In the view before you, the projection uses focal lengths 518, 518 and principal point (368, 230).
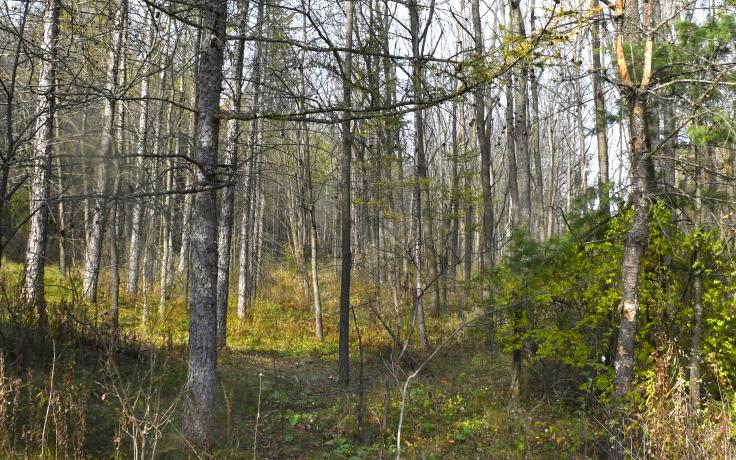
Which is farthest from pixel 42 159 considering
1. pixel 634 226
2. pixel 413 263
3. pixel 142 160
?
pixel 634 226

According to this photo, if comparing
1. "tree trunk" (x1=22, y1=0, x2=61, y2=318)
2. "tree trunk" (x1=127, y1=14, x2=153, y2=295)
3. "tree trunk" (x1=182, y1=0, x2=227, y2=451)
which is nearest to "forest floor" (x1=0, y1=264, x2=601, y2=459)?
"tree trunk" (x1=182, y1=0, x2=227, y2=451)

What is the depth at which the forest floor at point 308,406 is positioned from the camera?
16.0 feet

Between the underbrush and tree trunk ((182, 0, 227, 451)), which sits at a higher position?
tree trunk ((182, 0, 227, 451))

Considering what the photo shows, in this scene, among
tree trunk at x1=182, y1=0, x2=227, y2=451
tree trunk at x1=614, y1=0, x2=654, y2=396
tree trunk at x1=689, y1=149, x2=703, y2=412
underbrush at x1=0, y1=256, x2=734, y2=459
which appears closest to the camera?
underbrush at x1=0, y1=256, x2=734, y2=459

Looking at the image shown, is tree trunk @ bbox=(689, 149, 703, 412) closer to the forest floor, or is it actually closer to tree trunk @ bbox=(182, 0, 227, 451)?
the forest floor

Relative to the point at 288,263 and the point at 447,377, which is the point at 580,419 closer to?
the point at 447,377

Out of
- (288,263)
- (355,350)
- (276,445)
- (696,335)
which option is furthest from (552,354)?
(288,263)

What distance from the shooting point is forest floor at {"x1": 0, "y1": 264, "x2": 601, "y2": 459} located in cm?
488

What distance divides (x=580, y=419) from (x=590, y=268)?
6.33 feet

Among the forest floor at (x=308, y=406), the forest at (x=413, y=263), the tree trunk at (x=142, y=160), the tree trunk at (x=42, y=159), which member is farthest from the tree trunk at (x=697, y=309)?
the tree trunk at (x=42, y=159)

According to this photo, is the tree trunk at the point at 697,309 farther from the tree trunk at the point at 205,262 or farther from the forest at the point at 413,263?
the tree trunk at the point at 205,262

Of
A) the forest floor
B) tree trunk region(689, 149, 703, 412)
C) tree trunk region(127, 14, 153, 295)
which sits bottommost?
the forest floor

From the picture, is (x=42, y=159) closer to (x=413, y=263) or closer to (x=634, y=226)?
(x=413, y=263)

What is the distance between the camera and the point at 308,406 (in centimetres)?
802
